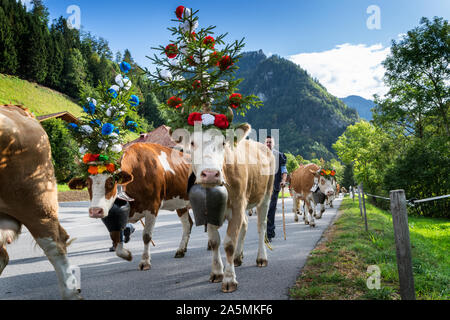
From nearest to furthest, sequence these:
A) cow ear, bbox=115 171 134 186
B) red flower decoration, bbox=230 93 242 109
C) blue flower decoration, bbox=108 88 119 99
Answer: red flower decoration, bbox=230 93 242 109 → cow ear, bbox=115 171 134 186 → blue flower decoration, bbox=108 88 119 99

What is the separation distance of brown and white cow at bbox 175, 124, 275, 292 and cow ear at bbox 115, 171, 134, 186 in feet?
4.21

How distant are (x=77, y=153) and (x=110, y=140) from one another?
2.01ft

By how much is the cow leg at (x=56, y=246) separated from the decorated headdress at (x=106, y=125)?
1.51 meters

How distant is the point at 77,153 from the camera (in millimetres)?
4914

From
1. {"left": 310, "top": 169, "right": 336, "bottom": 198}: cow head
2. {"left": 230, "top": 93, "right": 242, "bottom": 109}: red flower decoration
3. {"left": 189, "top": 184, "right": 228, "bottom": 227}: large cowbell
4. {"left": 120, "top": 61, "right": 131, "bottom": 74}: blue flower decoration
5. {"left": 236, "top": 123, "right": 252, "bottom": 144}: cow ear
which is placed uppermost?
{"left": 120, "top": 61, "right": 131, "bottom": 74}: blue flower decoration

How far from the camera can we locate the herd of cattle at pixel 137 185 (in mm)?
2732

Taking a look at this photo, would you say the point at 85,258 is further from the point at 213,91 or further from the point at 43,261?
the point at 213,91

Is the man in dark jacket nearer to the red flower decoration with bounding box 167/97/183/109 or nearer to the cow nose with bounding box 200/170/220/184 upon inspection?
the red flower decoration with bounding box 167/97/183/109

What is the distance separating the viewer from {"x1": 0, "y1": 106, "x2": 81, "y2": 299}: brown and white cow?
2.65 meters

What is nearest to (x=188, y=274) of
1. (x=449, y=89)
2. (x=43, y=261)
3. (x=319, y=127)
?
(x=43, y=261)

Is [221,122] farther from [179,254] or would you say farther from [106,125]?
[179,254]

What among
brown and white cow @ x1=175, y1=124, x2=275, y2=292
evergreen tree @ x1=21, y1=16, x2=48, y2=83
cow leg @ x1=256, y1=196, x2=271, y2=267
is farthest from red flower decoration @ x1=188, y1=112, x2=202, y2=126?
evergreen tree @ x1=21, y1=16, x2=48, y2=83

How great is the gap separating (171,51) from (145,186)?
2.21 metres

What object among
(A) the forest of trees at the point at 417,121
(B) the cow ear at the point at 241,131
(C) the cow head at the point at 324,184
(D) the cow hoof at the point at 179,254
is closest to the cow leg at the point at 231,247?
(B) the cow ear at the point at 241,131
